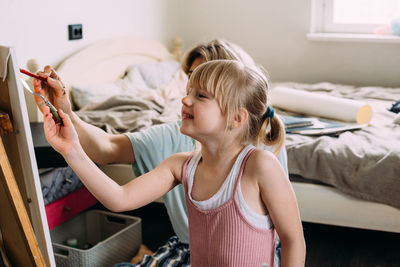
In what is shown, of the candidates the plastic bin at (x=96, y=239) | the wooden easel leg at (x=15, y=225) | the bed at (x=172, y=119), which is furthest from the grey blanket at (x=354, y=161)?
the wooden easel leg at (x=15, y=225)

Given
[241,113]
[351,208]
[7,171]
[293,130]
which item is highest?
[241,113]

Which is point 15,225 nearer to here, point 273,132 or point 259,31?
point 273,132

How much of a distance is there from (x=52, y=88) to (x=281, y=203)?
0.62 metres

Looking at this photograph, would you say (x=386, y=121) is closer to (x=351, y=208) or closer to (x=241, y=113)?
(x=351, y=208)

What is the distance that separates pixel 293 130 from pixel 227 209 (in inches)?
46.5

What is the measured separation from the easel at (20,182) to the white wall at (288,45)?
268 cm

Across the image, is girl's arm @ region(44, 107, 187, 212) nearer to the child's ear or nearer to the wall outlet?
the child's ear

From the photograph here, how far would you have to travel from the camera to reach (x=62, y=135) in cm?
97

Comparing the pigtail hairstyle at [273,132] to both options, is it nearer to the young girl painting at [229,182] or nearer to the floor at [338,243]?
the young girl painting at [229,182]

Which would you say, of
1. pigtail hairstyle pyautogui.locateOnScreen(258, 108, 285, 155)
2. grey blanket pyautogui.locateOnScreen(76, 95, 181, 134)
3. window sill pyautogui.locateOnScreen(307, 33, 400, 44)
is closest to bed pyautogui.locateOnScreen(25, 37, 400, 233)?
grey blanket pyautogui.locateOnScreen(76, 95, 181, 134)

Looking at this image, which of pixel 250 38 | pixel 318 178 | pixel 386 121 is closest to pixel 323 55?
pixel 250 38

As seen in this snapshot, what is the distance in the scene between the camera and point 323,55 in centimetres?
360

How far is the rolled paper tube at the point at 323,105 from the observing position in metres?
2.36

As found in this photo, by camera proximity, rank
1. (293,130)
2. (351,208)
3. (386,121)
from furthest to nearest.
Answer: (386,121) → (293,130) → (351,208)
